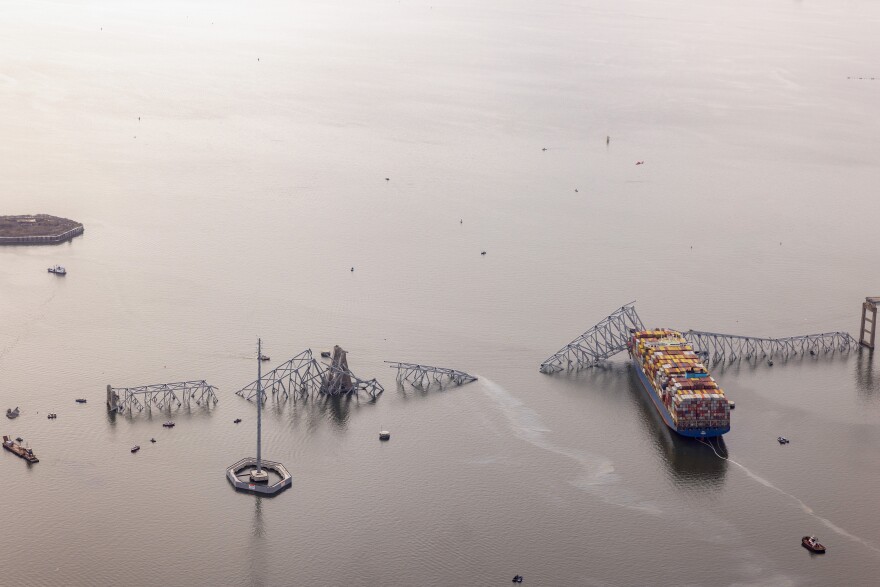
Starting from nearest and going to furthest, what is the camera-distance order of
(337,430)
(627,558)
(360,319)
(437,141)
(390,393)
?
(627,558)
(337,430)
(390,393)
(360,319)
(437,141)

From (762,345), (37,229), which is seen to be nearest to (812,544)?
(762,345)

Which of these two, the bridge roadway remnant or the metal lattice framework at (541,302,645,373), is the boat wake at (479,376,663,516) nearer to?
the metal lattice framework at (541,302,645,373)

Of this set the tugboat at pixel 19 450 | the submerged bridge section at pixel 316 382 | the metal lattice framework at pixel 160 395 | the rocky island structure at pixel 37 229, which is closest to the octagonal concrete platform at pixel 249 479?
the metal lattice framework at pixel 160 395

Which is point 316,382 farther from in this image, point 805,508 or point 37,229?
point 37,229

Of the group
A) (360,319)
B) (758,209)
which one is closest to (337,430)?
(360,319)

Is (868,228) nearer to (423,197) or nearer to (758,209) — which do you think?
(758,209)

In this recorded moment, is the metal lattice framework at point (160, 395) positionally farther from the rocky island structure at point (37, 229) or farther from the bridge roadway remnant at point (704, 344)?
the rocky island structure at point (37, 229)

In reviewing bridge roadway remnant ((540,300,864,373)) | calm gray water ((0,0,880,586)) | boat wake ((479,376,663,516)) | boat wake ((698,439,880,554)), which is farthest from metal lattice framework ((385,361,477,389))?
boat wake ((698,439,880,554))
